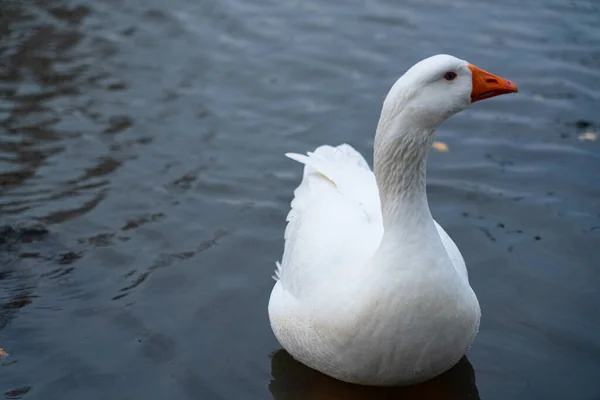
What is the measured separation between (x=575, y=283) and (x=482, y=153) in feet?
6.54

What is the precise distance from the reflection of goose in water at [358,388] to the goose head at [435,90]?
179cm

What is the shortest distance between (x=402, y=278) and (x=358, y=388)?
1165mm

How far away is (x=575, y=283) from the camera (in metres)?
6.04

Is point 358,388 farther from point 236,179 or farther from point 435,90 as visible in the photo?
point 236,179

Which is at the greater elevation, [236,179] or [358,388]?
[236,179]

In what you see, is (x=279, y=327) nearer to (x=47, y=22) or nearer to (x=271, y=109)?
(x=271, y=109)

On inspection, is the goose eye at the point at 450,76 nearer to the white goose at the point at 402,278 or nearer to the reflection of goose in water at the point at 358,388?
the white goose at the point at 402,278

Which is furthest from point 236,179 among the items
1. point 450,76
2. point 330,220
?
point 450,76

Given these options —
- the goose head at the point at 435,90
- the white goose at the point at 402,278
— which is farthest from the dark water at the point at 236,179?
the goose head at the point at 435,90

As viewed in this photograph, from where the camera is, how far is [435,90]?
4344 mm

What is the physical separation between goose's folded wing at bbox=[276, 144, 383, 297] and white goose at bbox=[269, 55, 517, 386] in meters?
0.02

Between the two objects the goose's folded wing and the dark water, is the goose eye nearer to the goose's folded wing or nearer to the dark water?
the goose's folded wing

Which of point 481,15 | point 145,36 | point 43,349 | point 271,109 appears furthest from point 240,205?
point 481,15

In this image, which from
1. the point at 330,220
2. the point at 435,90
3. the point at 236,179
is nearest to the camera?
the point at 435,90
